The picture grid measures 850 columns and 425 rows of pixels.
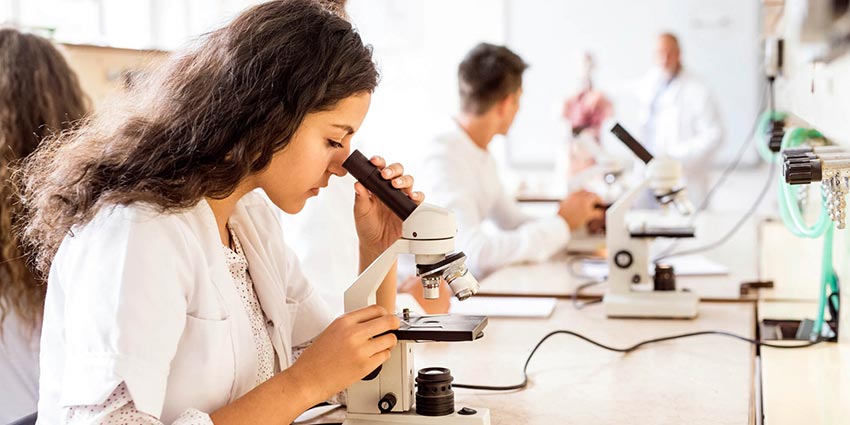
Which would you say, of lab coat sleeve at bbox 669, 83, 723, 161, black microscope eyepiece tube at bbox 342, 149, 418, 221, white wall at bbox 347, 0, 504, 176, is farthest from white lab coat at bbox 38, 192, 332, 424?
white wall at bbox 347, 0, 504, 176

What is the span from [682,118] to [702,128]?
0.48ft

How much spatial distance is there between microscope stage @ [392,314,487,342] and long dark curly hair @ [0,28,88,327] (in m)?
0.94

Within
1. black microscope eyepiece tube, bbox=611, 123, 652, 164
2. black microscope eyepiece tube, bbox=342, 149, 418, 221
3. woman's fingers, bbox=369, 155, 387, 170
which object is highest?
black microscope eyepiece tube, bbox=611, 123, 652, 164

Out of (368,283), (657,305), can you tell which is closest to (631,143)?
(657,305)

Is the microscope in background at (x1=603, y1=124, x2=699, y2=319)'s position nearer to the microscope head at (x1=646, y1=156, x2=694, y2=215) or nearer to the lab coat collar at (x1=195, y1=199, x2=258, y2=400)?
the microscope head at (x1=646, y1=156, x2=694, y2=215)

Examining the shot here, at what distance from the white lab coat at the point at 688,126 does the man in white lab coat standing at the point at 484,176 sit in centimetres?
268

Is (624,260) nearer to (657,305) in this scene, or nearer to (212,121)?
(657,305)

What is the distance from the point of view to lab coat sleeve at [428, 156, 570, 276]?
9.53 feet

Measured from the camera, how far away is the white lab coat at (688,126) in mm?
5785

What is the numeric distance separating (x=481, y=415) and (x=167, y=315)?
1.54 feet

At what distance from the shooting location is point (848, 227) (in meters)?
1.75

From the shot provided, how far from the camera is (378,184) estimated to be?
4.39ft

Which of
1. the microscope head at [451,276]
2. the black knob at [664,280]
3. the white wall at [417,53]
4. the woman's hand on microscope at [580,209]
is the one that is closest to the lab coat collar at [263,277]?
the microscope head at [451,276]

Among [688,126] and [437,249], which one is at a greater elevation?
[688,126]
